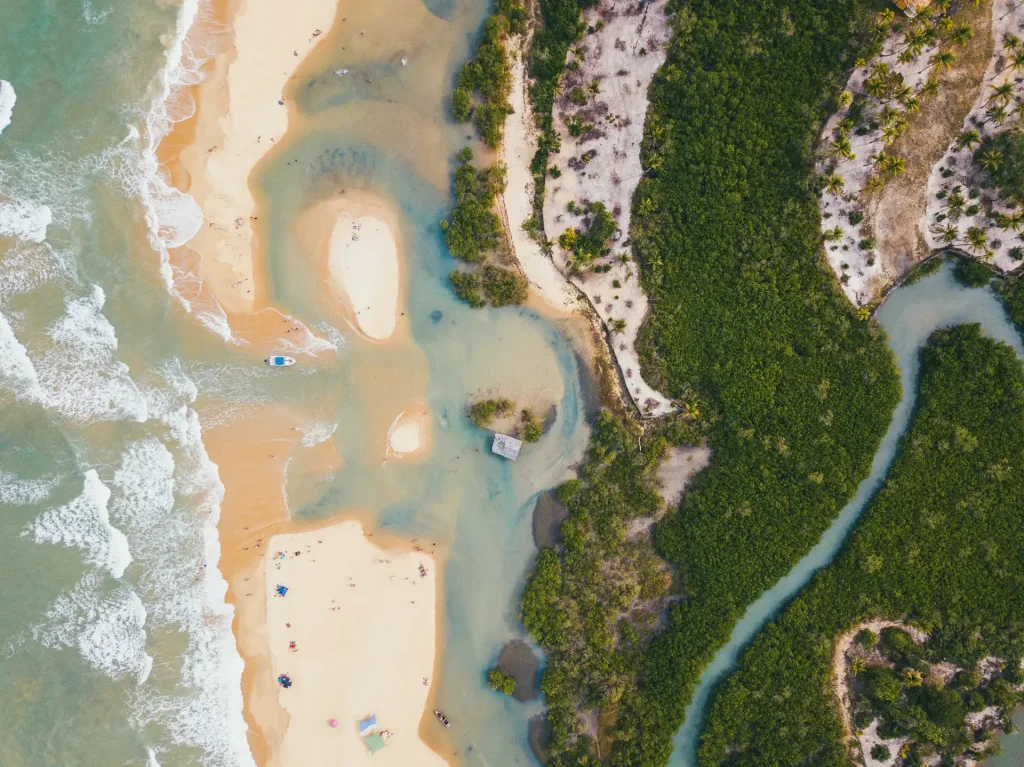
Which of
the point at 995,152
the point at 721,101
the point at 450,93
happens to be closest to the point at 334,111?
the point at 450,93

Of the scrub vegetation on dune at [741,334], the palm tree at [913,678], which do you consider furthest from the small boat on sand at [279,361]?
the palm tree at [913,678]

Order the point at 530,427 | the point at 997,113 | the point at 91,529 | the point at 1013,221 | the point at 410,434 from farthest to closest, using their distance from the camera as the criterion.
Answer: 1. the point at 410,434
2. the point at 530,427
3. the point at 91,529
4. the point at 1013,221
5. the point at 997,113

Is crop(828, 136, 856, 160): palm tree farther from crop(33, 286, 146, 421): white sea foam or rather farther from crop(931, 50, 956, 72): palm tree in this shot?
crop(33, 286, 146, 421): white sea foam

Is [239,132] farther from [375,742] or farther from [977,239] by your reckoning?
[977,239]

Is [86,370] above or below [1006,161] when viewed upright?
below

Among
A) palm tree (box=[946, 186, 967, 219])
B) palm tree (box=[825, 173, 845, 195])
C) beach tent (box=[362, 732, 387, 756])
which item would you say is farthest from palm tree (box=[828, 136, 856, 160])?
beach tent (box=[362, 732, 387, 756])

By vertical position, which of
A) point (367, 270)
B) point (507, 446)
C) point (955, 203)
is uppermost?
point (955, 203)

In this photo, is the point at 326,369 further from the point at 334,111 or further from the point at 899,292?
the point at 899,292

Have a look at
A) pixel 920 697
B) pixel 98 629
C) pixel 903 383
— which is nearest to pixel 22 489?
pixel 98 629
